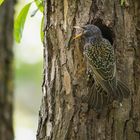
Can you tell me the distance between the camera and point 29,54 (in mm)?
15766

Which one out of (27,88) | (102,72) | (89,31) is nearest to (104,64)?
(102,72)

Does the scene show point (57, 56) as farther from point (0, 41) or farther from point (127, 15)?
point (0, 41)

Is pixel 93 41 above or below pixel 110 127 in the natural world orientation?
above

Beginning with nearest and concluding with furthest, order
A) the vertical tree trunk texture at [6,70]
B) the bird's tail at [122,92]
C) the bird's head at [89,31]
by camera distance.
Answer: the bird's tail at [122,92]
the bird's head at [89,31]
the vertical tree trunk texture at [6,70]

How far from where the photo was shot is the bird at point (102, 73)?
20.4 ft

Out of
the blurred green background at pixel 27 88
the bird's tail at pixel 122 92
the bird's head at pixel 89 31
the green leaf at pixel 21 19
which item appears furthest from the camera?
the blurred green background at pixel 27 88

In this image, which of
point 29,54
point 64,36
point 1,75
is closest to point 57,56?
point 64,36

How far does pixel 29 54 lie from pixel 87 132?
974 centimetres

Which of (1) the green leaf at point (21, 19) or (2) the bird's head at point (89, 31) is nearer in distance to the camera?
(2) the bird's head at point (89, 31)

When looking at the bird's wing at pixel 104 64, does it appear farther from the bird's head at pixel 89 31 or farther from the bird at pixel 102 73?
the bird's head at pixel 89 31

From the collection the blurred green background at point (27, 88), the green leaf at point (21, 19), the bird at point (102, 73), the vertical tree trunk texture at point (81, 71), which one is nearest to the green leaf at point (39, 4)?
the green leaf at point (21, 19)

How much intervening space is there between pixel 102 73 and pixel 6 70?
2189 mm

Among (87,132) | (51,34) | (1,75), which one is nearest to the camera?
(87,132)

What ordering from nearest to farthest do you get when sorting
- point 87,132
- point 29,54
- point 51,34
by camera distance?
point 87,132 < point 51,34 < point 29,54
